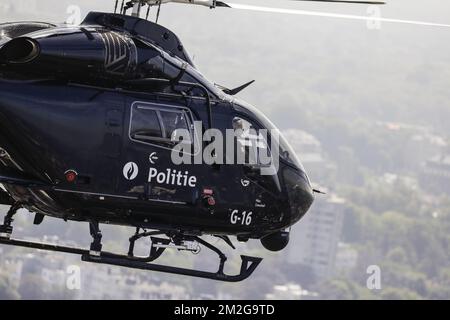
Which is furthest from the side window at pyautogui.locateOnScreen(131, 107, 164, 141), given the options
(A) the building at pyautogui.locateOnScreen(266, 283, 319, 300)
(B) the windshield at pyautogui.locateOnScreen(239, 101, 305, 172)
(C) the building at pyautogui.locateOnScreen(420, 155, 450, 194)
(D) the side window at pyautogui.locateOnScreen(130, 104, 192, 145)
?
(C) the building at pyautogui.locateOnScreen(420, 155, 450, 194)

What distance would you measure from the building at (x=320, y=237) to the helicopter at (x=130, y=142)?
72.9 m

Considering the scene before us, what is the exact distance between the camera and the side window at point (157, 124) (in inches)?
532

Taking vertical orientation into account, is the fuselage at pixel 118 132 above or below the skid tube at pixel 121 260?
above

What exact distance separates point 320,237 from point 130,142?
81.2 m

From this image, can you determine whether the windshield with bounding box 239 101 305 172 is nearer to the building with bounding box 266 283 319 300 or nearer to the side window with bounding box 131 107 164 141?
the side window with bounding box 131 107 164 141

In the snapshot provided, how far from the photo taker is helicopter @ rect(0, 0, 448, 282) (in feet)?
43.1

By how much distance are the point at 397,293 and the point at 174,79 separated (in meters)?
65.4

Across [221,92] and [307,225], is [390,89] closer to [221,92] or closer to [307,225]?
[307,225]

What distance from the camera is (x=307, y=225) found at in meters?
92.6

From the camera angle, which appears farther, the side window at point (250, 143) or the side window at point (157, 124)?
the side window at point (250, 143)

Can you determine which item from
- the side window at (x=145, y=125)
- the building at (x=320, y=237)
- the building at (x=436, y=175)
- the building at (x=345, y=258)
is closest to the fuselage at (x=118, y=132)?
the side window at (x=145, y=125)

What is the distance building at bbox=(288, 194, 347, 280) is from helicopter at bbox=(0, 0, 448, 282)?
72.9 meters

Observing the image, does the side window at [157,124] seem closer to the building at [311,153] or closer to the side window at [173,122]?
the side window at [173,122]

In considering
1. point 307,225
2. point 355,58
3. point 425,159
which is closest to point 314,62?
point 355,58
